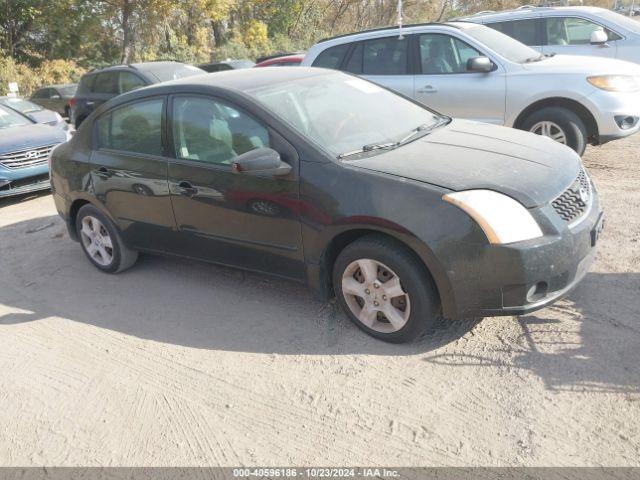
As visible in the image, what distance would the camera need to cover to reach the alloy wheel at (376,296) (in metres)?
3.58

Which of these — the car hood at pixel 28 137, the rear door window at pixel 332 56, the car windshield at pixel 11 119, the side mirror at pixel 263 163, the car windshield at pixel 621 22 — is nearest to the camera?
the side mirror at pixel 263 163

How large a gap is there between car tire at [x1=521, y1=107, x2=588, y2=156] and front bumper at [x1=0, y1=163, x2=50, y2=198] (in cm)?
642

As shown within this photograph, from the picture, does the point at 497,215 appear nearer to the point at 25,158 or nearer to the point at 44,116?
the point at 25,158

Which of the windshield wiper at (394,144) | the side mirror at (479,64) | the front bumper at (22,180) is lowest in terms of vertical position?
the front bumper at (22,180)

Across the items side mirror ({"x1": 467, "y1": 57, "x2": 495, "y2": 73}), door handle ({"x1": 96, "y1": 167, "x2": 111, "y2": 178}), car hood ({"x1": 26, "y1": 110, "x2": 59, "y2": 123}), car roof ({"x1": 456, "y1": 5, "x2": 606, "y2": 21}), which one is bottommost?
car hood ({"x1": 26, "y1": 110, "x2": 59, "y2": 123})

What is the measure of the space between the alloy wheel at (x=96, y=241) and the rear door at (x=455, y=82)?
4156mm

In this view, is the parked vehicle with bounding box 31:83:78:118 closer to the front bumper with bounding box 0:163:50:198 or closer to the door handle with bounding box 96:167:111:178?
the front bumper with bounding box 0:163:50:198

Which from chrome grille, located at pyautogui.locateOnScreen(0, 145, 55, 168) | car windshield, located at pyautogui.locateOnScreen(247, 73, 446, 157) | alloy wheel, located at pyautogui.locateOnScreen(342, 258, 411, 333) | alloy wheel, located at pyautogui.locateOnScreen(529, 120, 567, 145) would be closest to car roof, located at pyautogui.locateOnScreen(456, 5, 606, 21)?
alloy wheel, located at pyautogui.locateOnScreen(529, 120, 567, 145)

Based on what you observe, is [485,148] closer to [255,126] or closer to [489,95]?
[255,126]

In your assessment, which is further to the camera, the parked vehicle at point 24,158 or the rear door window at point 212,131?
the parked vehicle at point 24,158

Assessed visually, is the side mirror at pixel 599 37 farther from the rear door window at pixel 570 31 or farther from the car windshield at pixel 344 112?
the car windshield at pixel 344 112

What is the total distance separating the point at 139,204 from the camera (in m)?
4.87

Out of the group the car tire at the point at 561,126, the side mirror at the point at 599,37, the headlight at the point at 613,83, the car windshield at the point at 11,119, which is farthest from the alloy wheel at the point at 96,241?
the side mirror at the point at 599,37

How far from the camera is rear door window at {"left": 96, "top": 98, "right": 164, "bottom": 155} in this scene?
4711 mm
